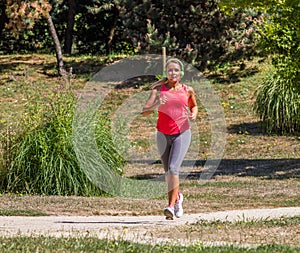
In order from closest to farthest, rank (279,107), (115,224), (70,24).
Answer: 1. (115,224)
2. (279,107)
3. (70,24)

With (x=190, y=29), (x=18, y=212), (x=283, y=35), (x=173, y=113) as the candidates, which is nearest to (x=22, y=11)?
(x=190, y=29)

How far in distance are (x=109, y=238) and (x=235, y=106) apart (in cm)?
1482

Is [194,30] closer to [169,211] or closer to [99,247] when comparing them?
[169,211]

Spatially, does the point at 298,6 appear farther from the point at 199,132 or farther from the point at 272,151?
the point at 199,132

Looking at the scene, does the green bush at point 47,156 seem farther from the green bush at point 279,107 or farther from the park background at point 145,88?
the green bush at point 279,107

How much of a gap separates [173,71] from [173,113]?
1.58 feet

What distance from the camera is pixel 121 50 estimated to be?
2886 cm

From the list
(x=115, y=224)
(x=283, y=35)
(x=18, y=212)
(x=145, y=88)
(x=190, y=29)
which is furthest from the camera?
(x=190, y=29)

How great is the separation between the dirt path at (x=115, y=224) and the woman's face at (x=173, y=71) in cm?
169

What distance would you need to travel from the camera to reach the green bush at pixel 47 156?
11641 millimetres

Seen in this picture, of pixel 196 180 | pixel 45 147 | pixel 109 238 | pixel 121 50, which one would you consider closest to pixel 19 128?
pixel 45 147

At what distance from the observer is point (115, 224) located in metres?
8.70

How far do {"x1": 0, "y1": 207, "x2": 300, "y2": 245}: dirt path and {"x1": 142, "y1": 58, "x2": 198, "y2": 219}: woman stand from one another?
51 cm

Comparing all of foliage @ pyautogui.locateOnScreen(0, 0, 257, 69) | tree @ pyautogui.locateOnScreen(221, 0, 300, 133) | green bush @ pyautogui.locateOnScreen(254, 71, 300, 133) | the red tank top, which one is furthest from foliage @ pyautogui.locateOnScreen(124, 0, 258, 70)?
the red tank top
